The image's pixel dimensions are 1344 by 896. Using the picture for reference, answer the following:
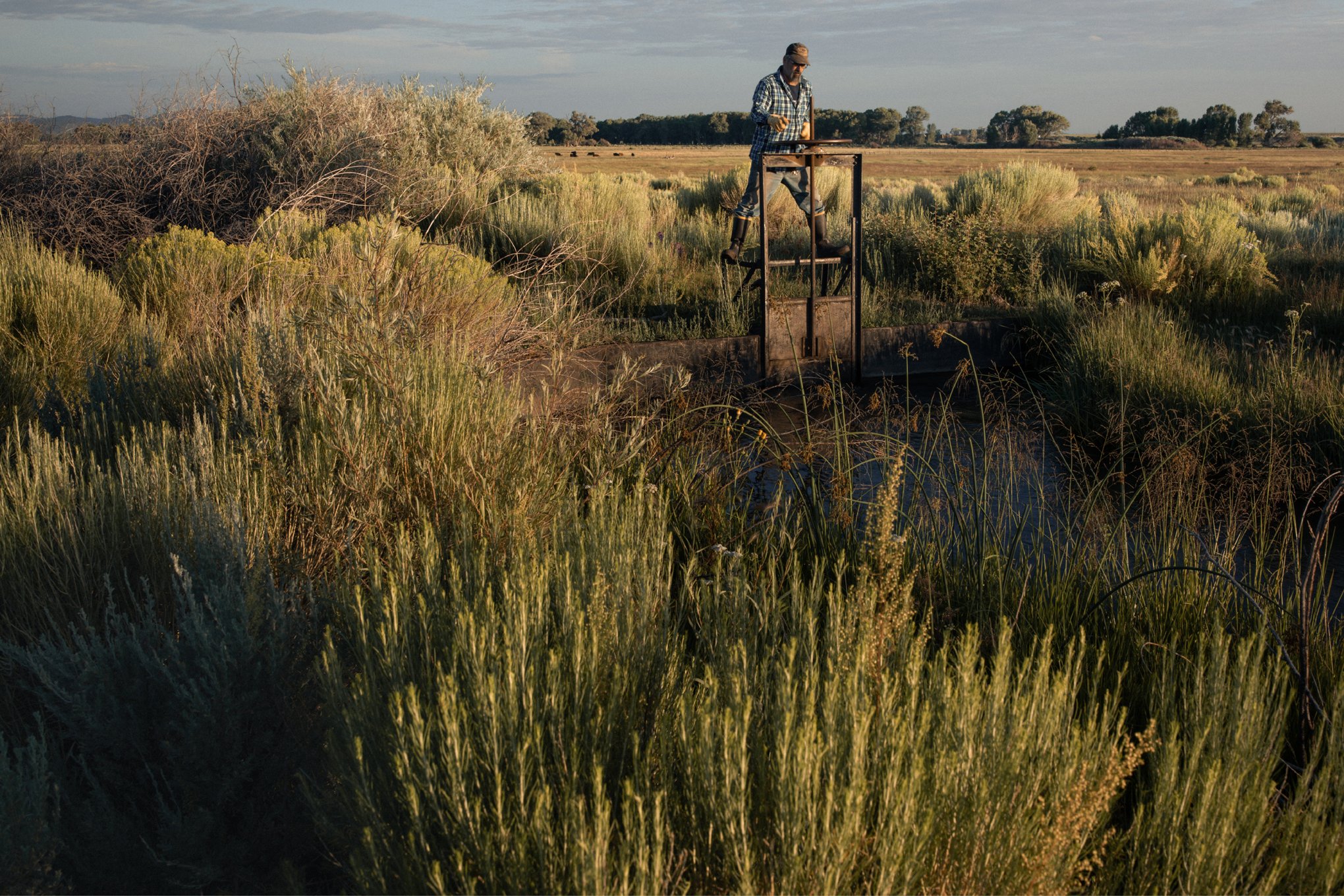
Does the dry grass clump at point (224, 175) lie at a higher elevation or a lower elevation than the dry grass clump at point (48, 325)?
higher

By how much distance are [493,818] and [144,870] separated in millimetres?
1065

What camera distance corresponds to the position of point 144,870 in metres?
2.22

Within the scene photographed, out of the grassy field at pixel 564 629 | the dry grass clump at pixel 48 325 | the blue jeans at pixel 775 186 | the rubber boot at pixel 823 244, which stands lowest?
the grassy field at pixel 564 629

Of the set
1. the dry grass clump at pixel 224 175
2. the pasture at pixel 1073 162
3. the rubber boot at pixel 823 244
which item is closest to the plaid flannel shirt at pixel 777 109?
the rubber boot at pixel 823 244

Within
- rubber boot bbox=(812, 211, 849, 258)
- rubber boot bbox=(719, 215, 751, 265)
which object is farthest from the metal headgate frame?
rubber boot bbox=(719, 215, 751, 265)

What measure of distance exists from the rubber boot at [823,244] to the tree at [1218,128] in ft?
323

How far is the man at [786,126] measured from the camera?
31.1 feet

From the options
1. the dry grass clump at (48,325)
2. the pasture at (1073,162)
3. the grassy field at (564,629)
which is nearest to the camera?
the grassy field at (564,629)

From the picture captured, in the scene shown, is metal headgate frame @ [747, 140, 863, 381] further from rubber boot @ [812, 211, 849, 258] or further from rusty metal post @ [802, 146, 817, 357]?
rubber boot @ [812, 211, 849, 258]

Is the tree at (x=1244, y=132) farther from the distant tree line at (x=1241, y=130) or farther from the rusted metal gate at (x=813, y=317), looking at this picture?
the rusted metal gate at (x=813, y=317)

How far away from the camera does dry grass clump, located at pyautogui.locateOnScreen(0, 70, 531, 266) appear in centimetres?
964

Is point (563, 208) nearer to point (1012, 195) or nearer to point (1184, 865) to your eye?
point (1012, 195)

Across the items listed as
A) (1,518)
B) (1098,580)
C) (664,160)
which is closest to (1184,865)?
(1098,580)

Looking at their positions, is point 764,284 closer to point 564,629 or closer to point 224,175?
point 224,175
